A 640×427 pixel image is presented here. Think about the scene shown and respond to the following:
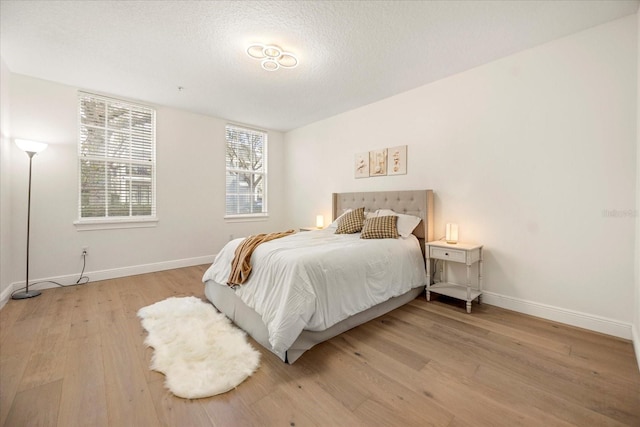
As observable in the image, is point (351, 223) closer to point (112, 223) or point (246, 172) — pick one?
point (246, 172)

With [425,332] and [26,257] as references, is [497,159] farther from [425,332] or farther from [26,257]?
[26,257]

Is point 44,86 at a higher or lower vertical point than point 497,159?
higher

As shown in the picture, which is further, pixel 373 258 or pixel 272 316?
pixel 373 258

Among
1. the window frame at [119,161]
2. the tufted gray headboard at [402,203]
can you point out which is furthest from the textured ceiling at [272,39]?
the tufted gray headboard at [402,203]

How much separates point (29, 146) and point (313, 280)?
11.7 ft

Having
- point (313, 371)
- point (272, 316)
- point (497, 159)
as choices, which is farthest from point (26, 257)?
point (497, 159)

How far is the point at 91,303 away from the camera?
287cm

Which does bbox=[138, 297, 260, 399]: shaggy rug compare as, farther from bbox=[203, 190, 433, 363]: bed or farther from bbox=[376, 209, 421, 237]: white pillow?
bbox=[376, 209, 421, 237]: white pillow

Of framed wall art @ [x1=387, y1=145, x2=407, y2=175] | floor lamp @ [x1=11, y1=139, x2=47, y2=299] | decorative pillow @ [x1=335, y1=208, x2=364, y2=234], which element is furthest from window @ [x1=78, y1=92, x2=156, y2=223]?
framed wall art @ [x1=387, y1=145, x2=407, y2=175]

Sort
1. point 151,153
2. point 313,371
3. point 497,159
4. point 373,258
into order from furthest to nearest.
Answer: point 151,153 < point 497,159 < point 373,258 < point 313,371

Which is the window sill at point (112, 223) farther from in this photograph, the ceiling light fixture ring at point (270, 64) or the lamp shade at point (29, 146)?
the ceiling light fixture ring at point (270, 64)

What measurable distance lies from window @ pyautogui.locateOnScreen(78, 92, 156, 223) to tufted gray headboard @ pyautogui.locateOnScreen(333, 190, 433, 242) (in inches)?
122

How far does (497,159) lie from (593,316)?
1.63m

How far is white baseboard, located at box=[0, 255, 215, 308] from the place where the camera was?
313 centimetres
